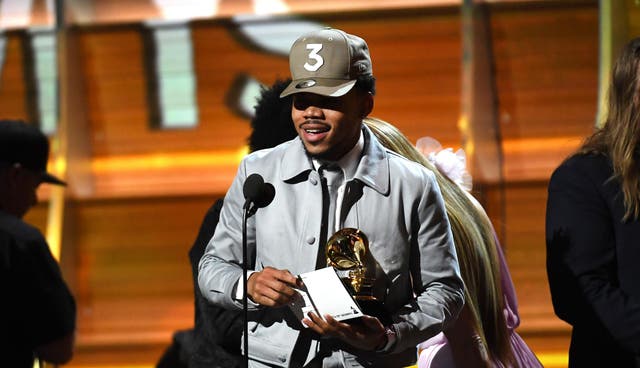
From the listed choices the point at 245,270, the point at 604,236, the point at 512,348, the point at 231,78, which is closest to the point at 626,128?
the point at 604,236

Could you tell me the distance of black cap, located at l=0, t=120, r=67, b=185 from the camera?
9.03 ft

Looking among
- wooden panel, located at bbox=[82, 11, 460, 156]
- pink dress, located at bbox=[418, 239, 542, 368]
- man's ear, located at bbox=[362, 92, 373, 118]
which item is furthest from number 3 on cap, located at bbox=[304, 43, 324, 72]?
wooden panel, located at bbox=[82, 11, 460, 156]

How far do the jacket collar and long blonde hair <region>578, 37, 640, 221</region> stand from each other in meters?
0.45

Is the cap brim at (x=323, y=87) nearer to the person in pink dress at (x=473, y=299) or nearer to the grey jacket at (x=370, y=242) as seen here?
the grey jacket at (x=370, y=242)

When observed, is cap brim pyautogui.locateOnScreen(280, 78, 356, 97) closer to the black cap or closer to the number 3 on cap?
the number 3 on cap

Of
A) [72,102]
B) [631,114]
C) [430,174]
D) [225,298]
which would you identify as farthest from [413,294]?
[72,102]

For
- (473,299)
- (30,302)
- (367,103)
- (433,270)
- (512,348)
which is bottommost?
(512,348)

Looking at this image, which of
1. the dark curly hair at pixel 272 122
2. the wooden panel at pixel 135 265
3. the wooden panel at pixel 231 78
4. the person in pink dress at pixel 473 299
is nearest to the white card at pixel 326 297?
the person in pink dress at pixel 473 299

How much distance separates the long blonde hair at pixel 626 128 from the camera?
2242 mm

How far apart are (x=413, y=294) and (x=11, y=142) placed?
1153mm

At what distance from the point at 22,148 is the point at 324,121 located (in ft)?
3.06

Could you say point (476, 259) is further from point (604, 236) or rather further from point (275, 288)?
point (275, 288)

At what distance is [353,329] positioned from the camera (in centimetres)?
208

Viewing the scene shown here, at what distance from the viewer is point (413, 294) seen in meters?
2.36
